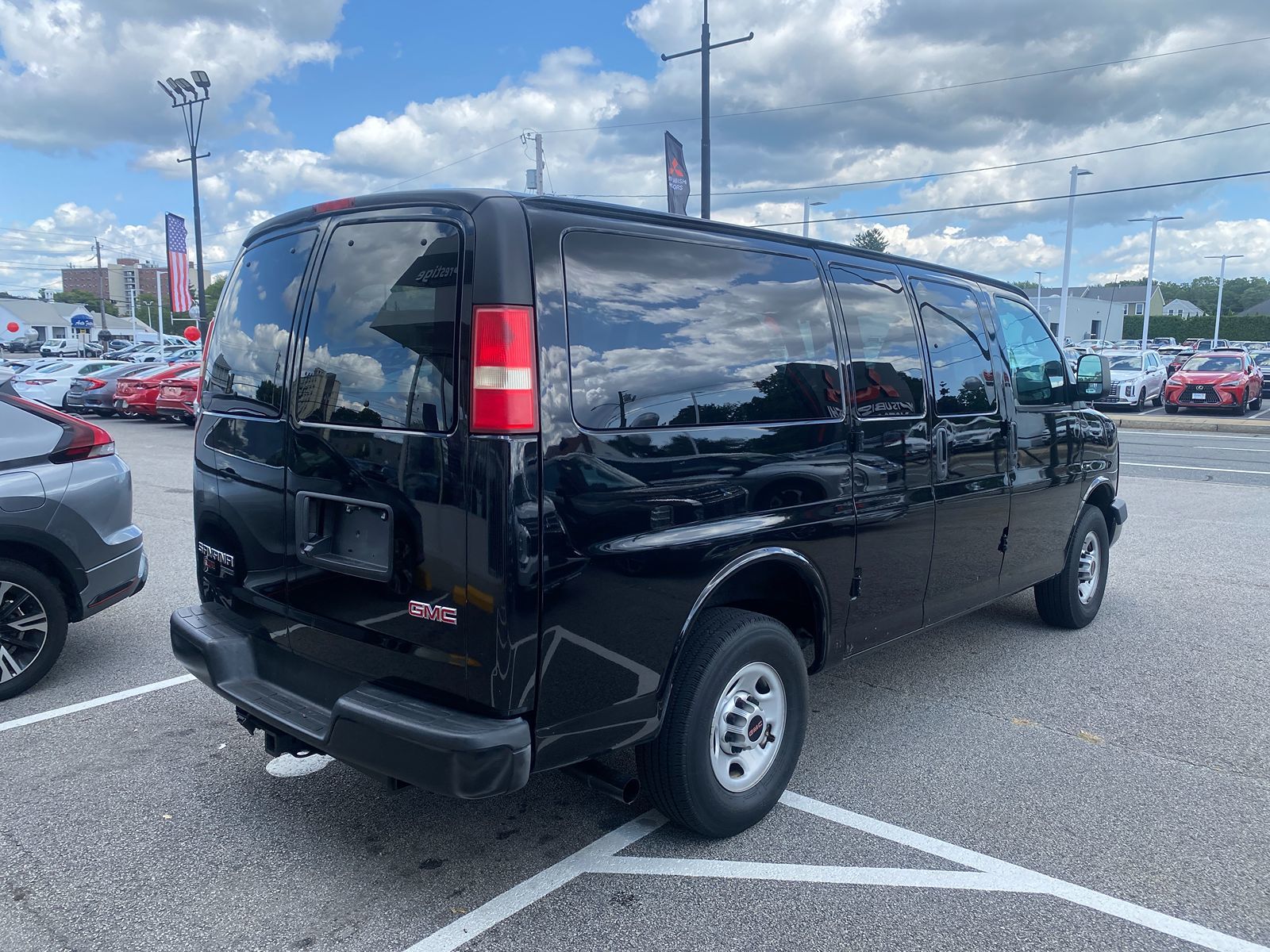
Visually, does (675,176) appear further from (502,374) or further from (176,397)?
(502,374)

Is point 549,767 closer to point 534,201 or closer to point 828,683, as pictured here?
point 534,201

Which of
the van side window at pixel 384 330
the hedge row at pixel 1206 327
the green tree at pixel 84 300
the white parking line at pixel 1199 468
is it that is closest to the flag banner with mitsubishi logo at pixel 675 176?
the white parking line at pixel 1199 468

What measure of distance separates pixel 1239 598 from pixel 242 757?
6721mm

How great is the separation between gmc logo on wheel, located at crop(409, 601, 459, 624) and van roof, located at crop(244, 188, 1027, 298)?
119 cm

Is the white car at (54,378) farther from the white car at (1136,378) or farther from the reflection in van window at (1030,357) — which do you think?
the white car at (1136,378)

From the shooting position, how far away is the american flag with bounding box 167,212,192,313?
1305 inches

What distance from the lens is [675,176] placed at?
18328 millimetres

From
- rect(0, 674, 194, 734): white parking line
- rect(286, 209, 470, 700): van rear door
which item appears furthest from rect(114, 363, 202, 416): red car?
rect(286, 209, 470, 700): van rear door

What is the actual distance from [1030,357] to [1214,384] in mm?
24572

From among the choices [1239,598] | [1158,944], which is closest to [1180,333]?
[1239,598]

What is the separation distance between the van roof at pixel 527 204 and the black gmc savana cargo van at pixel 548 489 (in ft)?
0.05

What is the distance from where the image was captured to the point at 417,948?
9.00 ft

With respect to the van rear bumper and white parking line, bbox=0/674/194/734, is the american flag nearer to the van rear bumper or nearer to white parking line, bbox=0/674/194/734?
white parking line, bbox=0/674/194/734

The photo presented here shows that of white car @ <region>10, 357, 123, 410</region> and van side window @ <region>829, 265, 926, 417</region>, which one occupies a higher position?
van side window @ <region>829, 265, 926, 417</region>
